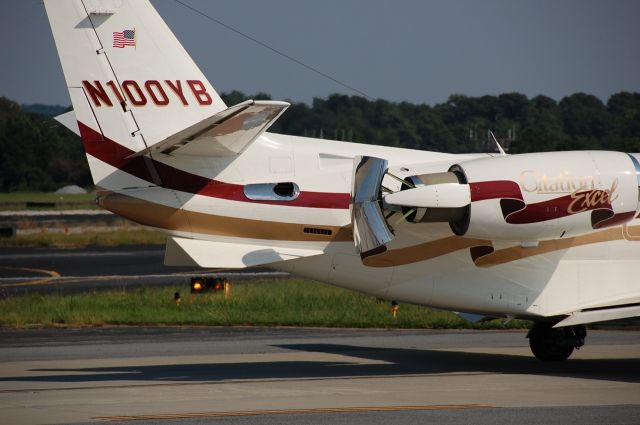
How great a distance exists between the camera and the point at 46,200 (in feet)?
351

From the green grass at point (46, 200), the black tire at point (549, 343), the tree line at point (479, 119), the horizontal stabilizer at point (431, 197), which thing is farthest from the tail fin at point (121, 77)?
the green grass at point (46, 200)

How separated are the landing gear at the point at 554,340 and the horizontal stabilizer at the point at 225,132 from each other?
7276mm

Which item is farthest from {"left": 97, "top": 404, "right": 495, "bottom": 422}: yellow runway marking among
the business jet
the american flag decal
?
the american flag decal

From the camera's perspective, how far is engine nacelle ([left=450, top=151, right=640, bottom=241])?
19.3 meters

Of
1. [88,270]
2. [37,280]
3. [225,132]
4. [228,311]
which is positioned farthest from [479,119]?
[225,132]

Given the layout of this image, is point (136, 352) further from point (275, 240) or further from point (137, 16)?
point (137, 16)

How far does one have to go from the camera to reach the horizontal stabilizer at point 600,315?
19.8m

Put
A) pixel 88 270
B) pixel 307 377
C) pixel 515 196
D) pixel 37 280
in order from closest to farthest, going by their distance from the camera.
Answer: pixel 515 196 < pixel 307 377 < pixel 37 280 < pixel 88 270

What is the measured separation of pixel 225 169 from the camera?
20.1 metres

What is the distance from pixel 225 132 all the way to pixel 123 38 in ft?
9.18

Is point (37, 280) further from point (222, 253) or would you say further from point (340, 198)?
point (340, 198)

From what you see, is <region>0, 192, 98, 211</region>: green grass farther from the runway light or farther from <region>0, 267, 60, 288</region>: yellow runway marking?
the runway light

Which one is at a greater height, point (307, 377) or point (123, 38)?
point (123, 38)

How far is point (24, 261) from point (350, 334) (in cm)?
2557
